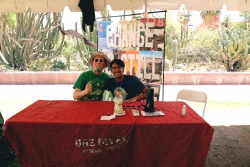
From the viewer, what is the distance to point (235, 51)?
24.8ft

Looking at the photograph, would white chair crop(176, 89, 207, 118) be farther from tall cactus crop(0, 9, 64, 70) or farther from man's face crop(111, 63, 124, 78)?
tall cactus crop(0, 9, 64, 70)

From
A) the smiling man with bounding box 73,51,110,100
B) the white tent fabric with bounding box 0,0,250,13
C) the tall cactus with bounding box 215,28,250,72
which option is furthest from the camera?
the tall cactus with bounding box 215,28,250,72

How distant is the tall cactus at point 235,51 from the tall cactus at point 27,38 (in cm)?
648

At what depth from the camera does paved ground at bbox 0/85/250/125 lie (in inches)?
162

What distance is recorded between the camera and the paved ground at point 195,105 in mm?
4121

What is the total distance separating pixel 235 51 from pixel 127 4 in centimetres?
610

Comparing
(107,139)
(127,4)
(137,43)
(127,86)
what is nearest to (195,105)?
(137,43)

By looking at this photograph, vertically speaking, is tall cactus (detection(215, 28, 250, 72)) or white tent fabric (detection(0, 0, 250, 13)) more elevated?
white tent fabric (detection(0, 0, 250, 13))

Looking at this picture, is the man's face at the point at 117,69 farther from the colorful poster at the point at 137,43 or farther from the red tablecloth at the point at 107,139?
the colorful poster at the point at 137,43

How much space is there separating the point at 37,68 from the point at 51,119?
257 inches

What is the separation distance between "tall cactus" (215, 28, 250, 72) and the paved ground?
127cm

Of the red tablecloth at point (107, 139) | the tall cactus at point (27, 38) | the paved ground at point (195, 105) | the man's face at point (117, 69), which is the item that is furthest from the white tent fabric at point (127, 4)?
the tall cactus at point (27, 38)

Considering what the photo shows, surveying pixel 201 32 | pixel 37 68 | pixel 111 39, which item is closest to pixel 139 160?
pixel 111 39

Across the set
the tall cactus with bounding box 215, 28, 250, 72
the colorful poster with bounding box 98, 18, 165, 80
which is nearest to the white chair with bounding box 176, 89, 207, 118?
the colorful poster with bounding box 98, 18, 165, 80
